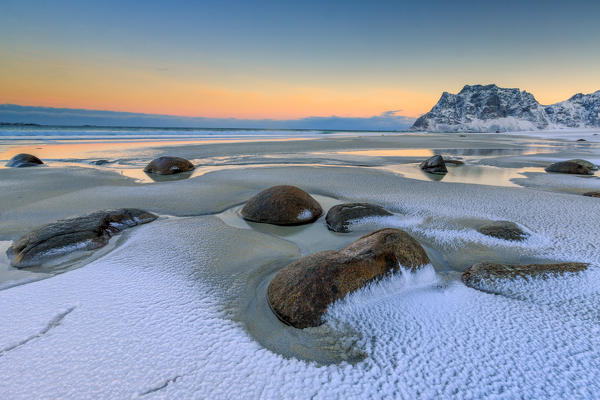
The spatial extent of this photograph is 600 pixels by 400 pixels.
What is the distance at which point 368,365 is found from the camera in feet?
4.96

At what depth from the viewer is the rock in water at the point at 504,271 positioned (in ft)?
7.60

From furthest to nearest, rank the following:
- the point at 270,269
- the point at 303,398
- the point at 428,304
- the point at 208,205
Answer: the point at 208,205 < the point at 270,269 < the point at 428,304 < the point at 303,398

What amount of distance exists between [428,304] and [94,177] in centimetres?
818

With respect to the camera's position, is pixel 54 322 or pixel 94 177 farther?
pixel 94 177

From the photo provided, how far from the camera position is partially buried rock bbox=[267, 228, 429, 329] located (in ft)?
6.34

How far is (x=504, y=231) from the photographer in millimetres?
3295

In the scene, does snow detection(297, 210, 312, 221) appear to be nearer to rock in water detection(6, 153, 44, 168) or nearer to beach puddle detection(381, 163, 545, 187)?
beach puddle detection(381, 163, 545, 187)

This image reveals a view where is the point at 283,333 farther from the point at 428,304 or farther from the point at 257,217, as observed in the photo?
the point at 257,217

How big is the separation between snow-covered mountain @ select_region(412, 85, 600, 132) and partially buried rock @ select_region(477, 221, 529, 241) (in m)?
133

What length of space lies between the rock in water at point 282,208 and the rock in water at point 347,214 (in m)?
0.31

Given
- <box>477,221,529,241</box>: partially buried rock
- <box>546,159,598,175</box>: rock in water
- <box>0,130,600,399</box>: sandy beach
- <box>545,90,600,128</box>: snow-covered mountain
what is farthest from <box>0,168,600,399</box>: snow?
<box>545,90,600,128</box>: snow-covered mountain

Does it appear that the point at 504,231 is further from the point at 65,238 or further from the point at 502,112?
the point at 502,112

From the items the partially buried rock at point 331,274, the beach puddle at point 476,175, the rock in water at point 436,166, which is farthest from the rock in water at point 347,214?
the rock in water at point 436,166

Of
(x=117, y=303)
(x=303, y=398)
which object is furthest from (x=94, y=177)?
(x=303, y=398)
